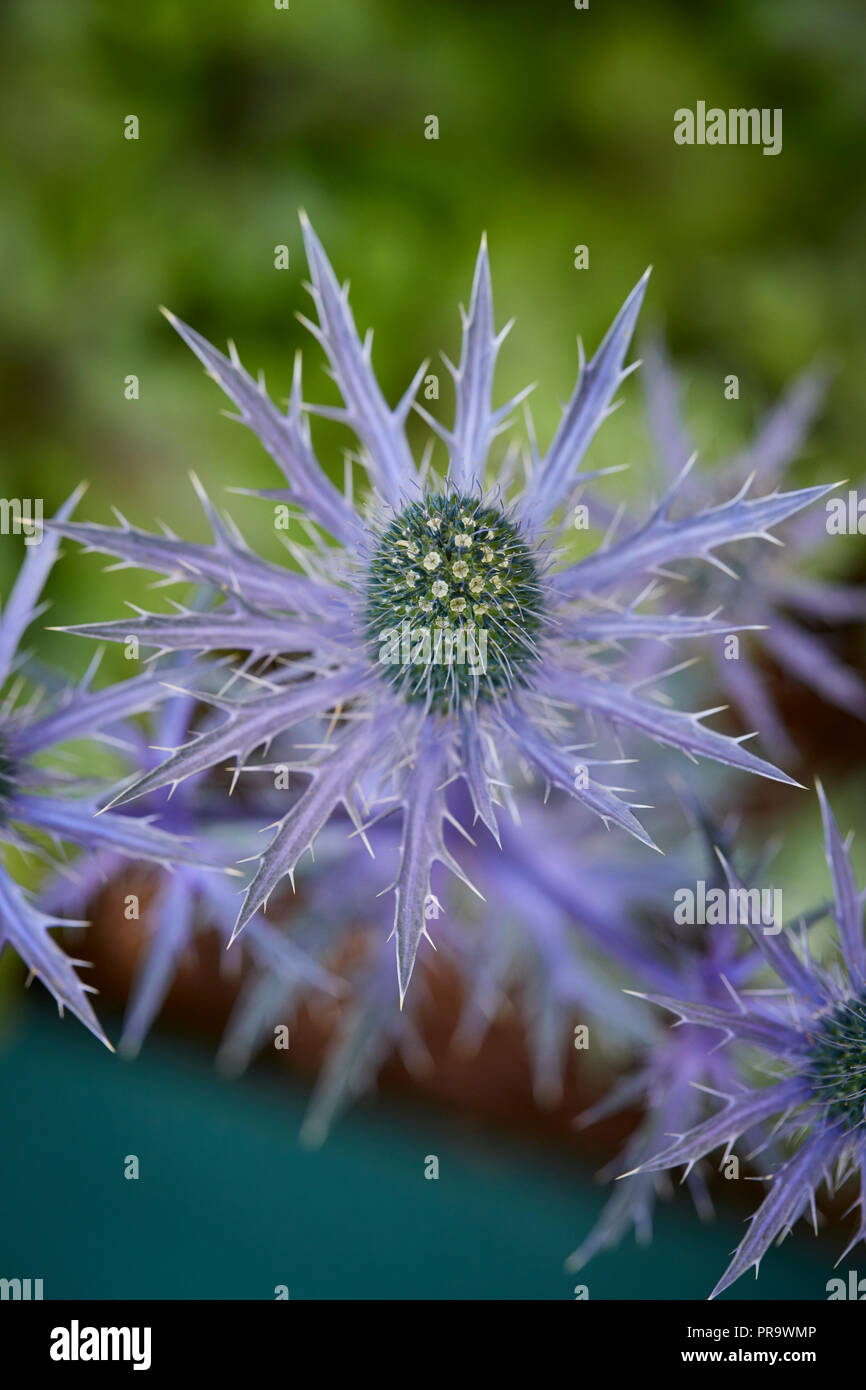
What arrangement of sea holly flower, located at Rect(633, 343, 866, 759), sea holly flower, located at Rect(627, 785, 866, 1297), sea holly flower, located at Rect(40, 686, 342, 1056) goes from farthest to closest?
sea holly flower, located at Rect(633, 343, 866, 759) < sea holly flower, located at Rect(40, 686, 342, 1056) < sea holly flower, located at Rect(627, 785, 866, 1297)

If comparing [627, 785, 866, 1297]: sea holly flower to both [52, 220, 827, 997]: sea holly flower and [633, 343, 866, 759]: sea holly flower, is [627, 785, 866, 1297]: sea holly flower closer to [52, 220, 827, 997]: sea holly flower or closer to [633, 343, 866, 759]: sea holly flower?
[52, 220, 827, 997]: sea holly flower

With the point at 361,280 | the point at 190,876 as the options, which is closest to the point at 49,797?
the point at 190,876

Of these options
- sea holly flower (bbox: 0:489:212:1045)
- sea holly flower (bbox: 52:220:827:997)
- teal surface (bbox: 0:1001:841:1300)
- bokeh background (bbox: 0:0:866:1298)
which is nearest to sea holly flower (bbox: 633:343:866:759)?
bokeh background (bbox: 0:0:866:1298)

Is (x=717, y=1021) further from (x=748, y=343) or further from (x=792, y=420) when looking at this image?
(x=748, y=343)

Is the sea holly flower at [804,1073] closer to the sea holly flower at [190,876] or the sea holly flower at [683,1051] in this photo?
the sea holly flower at [683,1051]

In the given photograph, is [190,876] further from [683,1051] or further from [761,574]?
[761,574]
